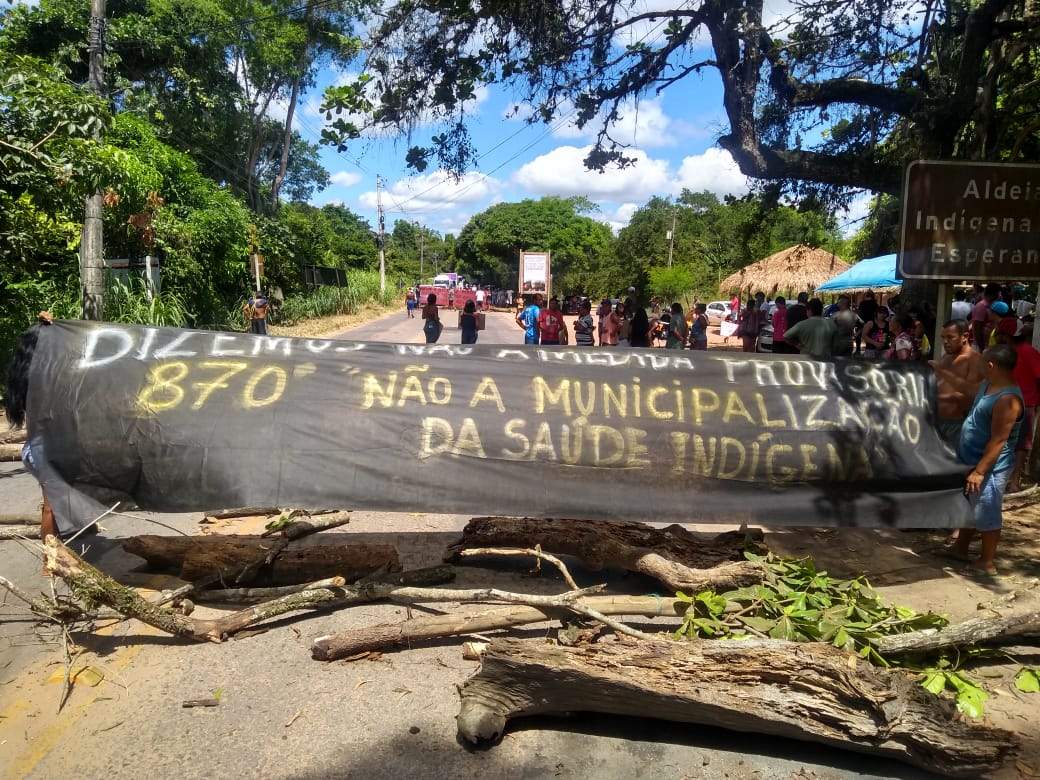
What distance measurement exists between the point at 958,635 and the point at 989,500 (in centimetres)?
159

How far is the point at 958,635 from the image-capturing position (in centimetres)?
340

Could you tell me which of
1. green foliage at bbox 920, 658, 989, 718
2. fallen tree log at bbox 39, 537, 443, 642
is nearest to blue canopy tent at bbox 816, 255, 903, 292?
green foliage at bbox 920, 658, 989, 718

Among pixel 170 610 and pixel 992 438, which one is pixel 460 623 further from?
pixel 992 438

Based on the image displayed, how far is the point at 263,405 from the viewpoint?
4.20 m

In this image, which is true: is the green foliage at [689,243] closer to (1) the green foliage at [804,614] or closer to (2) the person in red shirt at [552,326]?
(2) the person in red shirt at [552,326]

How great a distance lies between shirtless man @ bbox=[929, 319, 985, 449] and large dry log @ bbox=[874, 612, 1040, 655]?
4.77 feet

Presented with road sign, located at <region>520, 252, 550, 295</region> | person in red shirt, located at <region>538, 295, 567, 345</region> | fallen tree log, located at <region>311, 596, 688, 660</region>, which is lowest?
fallen tree log, located at <region>311, 596, 688, 660</region>

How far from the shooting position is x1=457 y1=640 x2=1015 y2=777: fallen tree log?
9.23ft

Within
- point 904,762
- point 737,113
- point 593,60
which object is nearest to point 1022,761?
point 904,762

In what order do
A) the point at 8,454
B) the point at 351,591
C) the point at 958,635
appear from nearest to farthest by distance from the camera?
the point at 958,635
the point at 351,591
the point at 8,454

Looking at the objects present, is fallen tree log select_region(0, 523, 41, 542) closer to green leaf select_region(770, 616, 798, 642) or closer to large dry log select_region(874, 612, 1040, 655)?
green leaf select_region(770, 616, 798, 642)

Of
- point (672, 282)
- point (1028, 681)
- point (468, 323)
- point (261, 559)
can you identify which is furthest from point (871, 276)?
point (672, 282)

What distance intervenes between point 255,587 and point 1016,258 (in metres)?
5.86

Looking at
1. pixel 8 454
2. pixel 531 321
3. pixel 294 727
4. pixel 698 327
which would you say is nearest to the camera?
pixel 294 727
